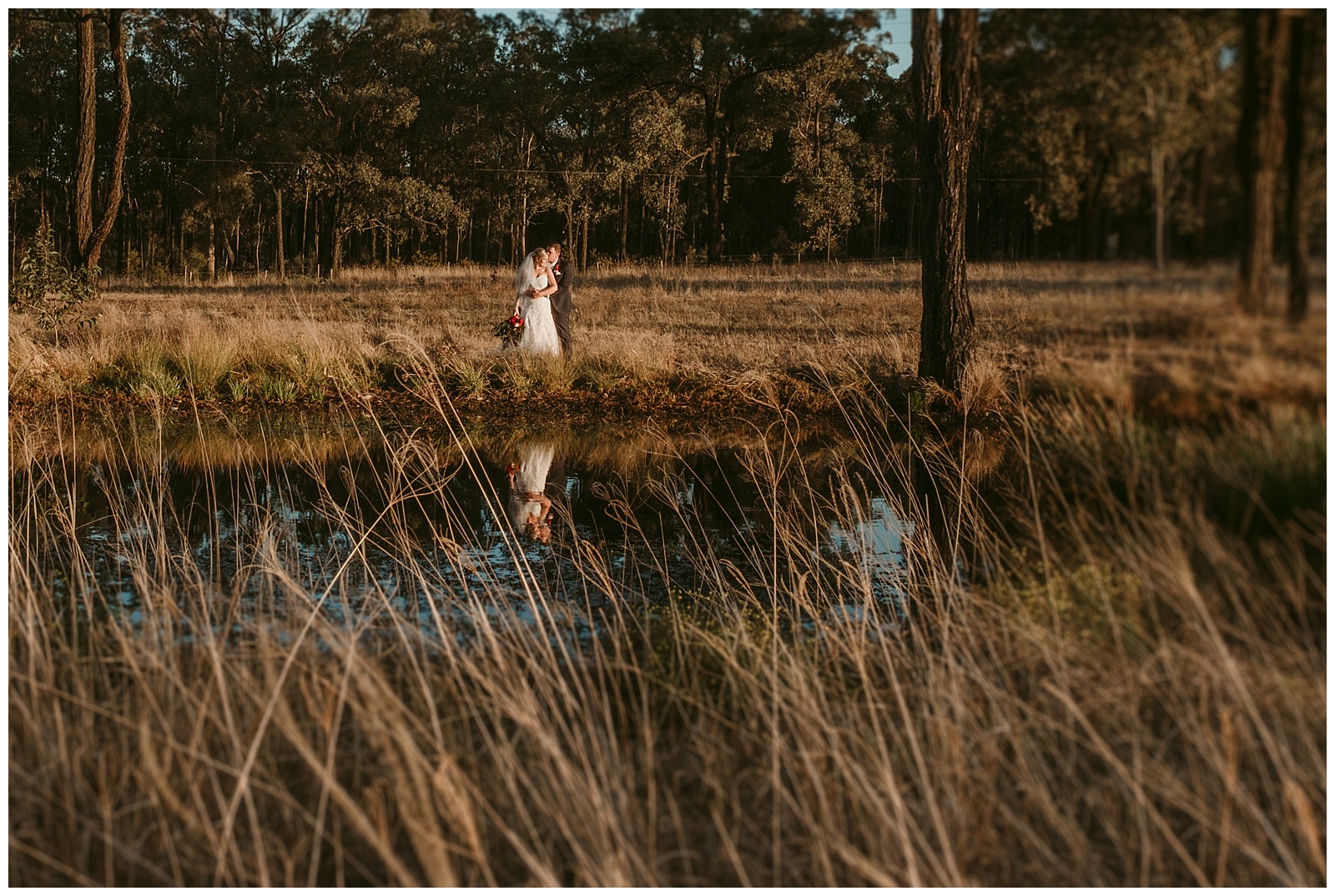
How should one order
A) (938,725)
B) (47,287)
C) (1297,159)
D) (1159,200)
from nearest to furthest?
1. (1297,159)
2. (1159,200)
3. (938,725)
4. (47,287)

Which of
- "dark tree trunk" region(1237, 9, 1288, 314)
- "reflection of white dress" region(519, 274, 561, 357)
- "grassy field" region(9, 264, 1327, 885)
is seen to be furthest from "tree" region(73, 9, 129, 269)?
"dark tree trunk" region(1237, 9, 1288, 314)

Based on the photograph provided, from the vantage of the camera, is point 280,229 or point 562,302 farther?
point 280,229

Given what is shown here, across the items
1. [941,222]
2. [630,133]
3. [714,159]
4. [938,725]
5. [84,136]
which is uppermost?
[630,133]

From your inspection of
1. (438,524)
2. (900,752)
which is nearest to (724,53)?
(438,524)

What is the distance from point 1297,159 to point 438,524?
4938 mm

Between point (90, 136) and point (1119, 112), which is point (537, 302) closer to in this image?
point (90, 136)

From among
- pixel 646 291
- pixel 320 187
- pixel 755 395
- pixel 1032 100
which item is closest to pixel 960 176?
→ pixel 755 395

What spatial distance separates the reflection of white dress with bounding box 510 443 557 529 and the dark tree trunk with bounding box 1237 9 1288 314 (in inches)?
175

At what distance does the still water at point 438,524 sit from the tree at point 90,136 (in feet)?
13.8

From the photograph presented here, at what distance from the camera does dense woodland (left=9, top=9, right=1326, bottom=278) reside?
108 inches

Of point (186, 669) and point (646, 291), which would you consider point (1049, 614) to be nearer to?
point (186, 669)

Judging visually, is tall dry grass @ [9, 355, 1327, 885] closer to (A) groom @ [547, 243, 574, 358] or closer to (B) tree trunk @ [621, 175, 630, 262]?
(A) groom @ [547, 243, 574, 358]

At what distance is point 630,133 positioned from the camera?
1330 centimetres

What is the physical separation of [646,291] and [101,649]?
14.2 m
